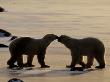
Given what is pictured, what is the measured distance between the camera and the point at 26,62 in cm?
1517

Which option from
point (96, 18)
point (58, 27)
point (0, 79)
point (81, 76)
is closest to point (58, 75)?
A: point (81, 76)

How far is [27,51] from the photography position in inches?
575

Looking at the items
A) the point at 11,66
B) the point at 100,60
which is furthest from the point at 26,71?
the point at 100,60

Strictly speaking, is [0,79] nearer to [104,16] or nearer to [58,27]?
[58,27]

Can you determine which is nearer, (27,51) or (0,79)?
(0,79)

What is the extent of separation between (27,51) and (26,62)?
0.64 m

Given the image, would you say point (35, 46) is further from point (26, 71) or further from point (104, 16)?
point (104, 16)

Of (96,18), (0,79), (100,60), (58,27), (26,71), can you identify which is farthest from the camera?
(96,18)

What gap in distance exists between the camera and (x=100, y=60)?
48.4 feet

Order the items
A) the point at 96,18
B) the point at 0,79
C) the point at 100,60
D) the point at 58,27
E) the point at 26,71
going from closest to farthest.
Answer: the point at 0,79 → the point at 26,71 → the point at 100,60 → the point at 58,27 → the point at 96,18

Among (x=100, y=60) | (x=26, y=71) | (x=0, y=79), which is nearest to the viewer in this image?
(x=0, y=79)

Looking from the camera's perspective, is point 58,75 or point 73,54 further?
point 73,54

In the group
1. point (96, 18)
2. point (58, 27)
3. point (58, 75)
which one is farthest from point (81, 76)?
point (96, 18)

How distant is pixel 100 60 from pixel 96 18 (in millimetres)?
19630
